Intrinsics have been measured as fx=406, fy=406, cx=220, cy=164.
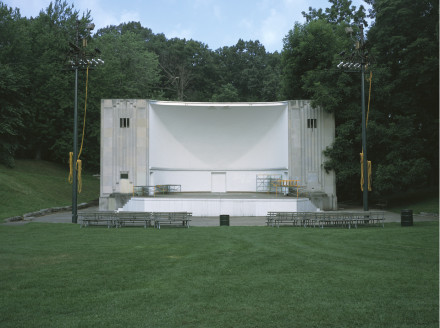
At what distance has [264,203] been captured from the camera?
21.0 m

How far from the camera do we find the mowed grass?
17.1 ft

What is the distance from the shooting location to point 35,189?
91.2ft

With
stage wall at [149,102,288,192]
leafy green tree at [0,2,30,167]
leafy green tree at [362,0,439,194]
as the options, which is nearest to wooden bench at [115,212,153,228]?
stage wall at [149,102,288,192]

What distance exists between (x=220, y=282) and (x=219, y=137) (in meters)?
24.2

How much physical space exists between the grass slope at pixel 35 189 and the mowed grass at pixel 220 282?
12.4 m

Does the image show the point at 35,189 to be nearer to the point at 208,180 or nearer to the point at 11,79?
the point at 11,79

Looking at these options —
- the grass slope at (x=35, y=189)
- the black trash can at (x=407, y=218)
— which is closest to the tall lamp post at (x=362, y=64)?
the black trash can at (x=407, y=218)

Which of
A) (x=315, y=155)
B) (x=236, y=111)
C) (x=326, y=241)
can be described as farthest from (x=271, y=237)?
(x=236, y=111)

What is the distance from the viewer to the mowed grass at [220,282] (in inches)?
206

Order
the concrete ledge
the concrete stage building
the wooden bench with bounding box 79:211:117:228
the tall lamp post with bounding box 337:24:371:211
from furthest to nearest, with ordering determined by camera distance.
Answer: the concrete stage building, the concrete ledge, the tall lamp post with bounding box 337:24:371:211, the wooden bench with bounding box 79:211:117:228

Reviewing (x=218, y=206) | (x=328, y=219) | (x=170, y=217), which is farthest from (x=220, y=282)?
(x=218, y=206)

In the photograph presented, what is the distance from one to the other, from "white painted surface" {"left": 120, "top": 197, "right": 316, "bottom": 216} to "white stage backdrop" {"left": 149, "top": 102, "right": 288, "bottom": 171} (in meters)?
6.15

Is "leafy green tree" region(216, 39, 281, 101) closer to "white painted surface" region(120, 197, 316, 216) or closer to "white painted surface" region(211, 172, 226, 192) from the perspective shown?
"white painted surface" region(211, 172, 226, 192)

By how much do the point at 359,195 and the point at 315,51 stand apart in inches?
475
